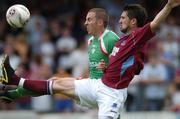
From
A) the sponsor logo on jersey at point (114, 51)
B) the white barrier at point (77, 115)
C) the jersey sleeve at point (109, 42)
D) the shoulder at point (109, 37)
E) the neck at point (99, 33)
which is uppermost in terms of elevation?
the neck at point (99, 33)

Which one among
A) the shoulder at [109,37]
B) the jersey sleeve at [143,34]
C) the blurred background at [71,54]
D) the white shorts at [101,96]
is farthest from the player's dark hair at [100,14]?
the blurred background at [71,54]

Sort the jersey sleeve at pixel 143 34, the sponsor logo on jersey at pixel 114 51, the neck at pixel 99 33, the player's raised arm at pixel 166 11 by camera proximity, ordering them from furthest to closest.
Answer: the neck at pixel 99 33, the sponsor logo on jersey at pixel 114 51, the jersey sleeve at pixel 143 34, the player's raised arm at pixel 166 11

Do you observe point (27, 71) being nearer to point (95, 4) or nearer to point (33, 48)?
point (33, 48)

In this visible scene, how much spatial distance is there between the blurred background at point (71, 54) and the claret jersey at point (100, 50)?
3.78 m

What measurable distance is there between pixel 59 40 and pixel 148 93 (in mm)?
3128

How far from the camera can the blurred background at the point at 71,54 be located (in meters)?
18.1

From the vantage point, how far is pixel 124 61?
12.8 m

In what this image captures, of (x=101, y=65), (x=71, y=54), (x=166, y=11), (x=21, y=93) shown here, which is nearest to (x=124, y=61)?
(x=101, y=65)

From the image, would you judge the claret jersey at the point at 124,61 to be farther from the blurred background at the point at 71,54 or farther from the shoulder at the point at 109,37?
the blurred background at the point at 71,54

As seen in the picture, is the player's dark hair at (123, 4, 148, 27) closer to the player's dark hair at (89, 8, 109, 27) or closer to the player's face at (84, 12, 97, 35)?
the player's dark hair at (89, 8, 109, 27)

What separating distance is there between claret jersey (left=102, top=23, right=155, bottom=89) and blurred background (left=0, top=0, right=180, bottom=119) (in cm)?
392

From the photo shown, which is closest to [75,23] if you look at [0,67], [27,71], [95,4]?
[95,4]

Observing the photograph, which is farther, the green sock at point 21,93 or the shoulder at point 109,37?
Result: the green sock at point 21,93

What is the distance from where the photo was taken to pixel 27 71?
18.8 m
